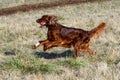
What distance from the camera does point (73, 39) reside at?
8680 millimetres

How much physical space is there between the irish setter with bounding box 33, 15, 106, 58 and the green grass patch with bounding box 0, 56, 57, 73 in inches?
19.5

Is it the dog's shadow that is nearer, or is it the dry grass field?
the dry grass field

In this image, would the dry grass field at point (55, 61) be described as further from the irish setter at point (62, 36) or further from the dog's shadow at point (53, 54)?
the irish setter at point (62, 36)

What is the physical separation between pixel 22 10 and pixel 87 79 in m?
18.3

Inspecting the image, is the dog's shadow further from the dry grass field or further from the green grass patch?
the green grass patch

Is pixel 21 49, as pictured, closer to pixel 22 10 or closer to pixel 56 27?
pixel 56 27

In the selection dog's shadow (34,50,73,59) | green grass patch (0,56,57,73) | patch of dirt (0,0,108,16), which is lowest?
patch of dirt (0,0,108,16)

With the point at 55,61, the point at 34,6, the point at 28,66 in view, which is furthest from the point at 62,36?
the point at 34,6

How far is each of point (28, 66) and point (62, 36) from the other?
110 cm

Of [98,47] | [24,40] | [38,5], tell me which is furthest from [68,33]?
[38,5]

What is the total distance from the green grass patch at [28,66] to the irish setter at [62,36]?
50 cm

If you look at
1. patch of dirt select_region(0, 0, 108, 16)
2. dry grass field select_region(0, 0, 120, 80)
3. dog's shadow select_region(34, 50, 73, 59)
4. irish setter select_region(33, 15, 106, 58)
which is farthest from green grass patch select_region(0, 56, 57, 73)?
patch of dirt select_region(0, 0, 108, 16)

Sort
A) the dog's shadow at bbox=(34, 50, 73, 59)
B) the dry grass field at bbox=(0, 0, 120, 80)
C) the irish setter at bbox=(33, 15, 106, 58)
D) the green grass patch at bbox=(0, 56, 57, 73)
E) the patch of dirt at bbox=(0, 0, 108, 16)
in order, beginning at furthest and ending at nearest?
the patch of dirt at bbox=(0, 0, 108, 16)
the dog's shadow at bbox=(34, 50, 73, 59)
the irish setter at bbox=(33, 15, 106, 58)
the green grass patch at bbox=(0, 56, 57, 73)
the dry grass field at bbox=(0, 0, 120, 80)

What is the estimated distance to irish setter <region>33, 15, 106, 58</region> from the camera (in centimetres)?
840
